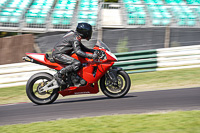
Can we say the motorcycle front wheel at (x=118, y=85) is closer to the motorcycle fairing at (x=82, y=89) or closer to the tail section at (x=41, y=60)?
the motorcycle fairing at (x=82, y=89)

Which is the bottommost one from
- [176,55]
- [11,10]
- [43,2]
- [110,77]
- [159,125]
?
[159,125]

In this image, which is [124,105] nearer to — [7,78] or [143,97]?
[143,97]

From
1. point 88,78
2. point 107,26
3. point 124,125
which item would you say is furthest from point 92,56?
point 107,26

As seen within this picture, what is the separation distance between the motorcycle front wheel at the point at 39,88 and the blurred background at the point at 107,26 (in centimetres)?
477

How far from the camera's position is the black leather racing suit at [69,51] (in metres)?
6.70

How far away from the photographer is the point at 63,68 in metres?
6.86

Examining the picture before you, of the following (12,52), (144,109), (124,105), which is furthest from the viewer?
(12,52)

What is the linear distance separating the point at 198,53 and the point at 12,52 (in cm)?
712

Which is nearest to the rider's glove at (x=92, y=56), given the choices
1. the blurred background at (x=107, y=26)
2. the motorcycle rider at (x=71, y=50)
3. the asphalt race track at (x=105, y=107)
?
the motorcycle rider at (x=71, y=50)

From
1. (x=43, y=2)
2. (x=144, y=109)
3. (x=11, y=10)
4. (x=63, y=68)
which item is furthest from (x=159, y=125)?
(x=43, y=2)

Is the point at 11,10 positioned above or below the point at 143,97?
above

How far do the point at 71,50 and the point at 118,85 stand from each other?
1.31 meters

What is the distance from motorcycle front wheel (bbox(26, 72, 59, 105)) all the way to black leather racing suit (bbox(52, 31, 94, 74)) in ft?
1.54

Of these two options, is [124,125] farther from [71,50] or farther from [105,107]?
[71,50]
